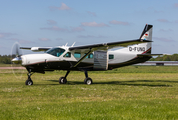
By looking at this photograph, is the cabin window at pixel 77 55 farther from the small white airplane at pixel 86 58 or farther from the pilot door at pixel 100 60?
the pilot door at pixel 100 60

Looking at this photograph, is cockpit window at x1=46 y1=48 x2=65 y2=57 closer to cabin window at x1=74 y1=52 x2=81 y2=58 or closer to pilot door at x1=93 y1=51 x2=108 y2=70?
cabin window at x1=74 y1=52 x2=81 y2=58

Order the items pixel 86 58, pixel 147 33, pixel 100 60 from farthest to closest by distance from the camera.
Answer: pixel 147 33 → pixel 100 60 → pixel 86 58

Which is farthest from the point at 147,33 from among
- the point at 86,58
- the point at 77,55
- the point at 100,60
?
the point at 77,55

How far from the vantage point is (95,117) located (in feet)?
23.7

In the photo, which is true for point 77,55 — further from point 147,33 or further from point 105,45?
point 147,33

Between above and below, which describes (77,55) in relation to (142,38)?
below

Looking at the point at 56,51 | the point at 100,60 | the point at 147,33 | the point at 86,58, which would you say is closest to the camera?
the point at 56,51

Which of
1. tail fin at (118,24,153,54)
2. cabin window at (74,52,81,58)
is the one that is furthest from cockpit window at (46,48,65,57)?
tail fin at (118,24,153,54)

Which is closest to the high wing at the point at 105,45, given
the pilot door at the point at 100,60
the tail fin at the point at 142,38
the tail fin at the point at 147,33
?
the pilot door at the point at 100,60

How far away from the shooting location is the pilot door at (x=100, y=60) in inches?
826

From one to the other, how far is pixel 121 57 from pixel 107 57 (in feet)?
6.58

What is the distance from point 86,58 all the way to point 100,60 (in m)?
1.50

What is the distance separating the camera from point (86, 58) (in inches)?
810

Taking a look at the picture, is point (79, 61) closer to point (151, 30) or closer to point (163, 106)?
point (151, 30)
